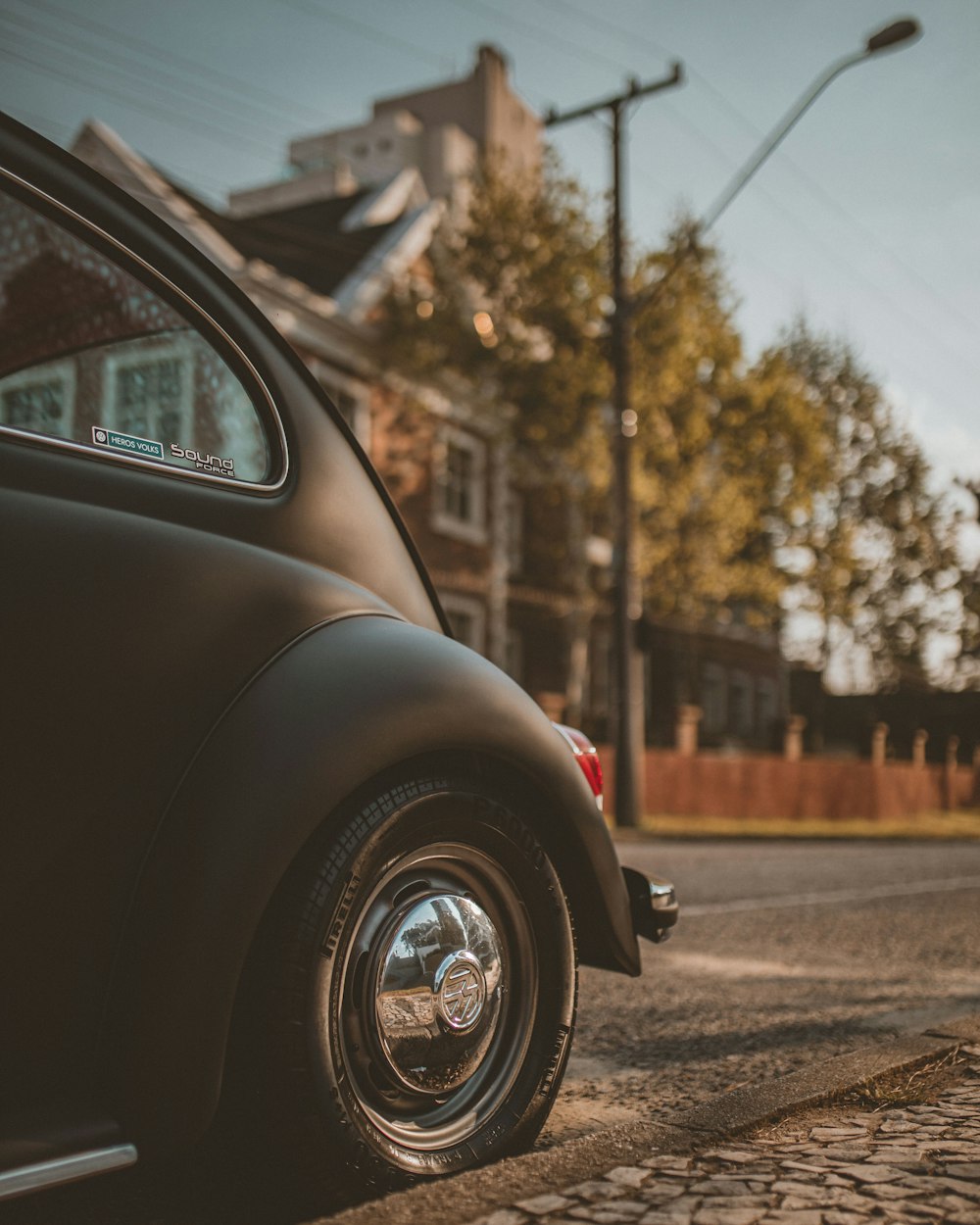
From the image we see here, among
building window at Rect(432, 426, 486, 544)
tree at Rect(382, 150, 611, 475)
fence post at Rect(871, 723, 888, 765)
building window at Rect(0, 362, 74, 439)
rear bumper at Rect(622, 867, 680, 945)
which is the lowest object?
rear bumper at Rect(622, 867, 680, 945)

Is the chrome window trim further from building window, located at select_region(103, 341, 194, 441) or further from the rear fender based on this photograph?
the rear fender

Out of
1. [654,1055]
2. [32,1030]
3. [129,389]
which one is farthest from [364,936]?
[654,1055]

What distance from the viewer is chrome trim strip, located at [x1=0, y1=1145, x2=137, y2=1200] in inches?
63.1

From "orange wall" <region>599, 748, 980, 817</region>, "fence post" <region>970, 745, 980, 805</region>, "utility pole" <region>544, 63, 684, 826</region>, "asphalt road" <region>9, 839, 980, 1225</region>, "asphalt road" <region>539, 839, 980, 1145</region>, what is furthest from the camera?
"fence post" <region>970, 745, 980, 805</region>

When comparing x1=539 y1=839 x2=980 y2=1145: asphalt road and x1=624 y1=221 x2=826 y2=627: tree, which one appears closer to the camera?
x1=539 y1=839 x2=980 y2=1145: asphalt road

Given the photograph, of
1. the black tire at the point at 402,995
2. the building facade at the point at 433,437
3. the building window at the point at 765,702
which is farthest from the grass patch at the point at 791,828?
the black tire at the point at 402,995

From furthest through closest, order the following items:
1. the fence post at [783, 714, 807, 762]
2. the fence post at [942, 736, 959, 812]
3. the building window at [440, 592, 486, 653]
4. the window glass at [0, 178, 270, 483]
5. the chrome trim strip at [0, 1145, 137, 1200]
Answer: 1. the fence post at [942, 736, 959, 812]
2. the fence post at [783, 714, 807, 762]
3. the building window at [440, 592, 486, 653]
4. the window glass at [0, 178, 270, 483]
5. the chrome trim strip at [0, 1145, 137, 1200]

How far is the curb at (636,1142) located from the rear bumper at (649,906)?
39cm

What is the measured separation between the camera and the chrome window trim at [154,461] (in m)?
1.98

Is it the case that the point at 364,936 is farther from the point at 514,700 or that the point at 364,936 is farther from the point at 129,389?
the point at 129,389

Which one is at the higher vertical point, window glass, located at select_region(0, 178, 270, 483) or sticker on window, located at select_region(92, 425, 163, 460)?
window glass, located at select_region(0, 178, 270, 483)

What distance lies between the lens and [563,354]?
20.1m

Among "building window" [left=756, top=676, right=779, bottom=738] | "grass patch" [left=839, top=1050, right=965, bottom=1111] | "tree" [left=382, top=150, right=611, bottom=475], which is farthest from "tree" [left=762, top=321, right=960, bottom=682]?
"grass patch" [left=839, top=1050, right=965, bottom=1111]

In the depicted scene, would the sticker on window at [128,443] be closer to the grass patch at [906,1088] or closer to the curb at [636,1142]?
the curb at [636,1142]
